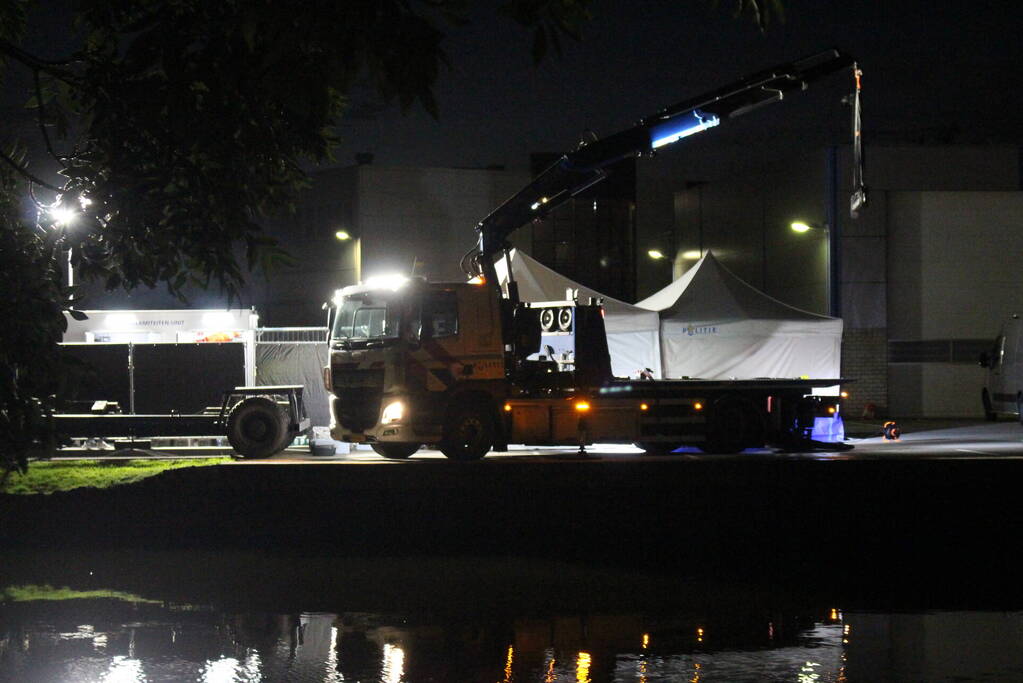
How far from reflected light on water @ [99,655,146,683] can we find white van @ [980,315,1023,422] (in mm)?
26313

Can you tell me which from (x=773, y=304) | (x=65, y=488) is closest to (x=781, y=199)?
(x=773, y=304)

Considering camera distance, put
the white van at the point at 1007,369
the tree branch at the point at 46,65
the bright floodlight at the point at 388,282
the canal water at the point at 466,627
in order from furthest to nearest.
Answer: the white van at the point at 1007,369, the bright floodlight at the point at 388,282, the canal water at the point at 466,627, the tree branch at the point at 46,65

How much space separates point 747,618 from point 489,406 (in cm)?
1070

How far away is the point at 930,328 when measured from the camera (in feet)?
119

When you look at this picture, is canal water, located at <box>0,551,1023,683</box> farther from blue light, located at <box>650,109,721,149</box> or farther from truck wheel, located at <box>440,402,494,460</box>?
blue light, located at <box>650,109,721,149</box>

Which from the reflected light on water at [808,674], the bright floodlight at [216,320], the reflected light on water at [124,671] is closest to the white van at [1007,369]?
the bright floodlight at [216,320]

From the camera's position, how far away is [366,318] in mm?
19297

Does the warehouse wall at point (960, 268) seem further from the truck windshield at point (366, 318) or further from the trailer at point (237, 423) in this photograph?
the truck windshield at point (366, 318)

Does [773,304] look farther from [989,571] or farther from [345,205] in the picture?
[345,205]

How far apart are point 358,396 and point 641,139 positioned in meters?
7.02

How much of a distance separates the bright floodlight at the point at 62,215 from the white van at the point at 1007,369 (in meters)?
26.5

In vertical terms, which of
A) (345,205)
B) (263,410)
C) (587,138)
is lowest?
(263,410)

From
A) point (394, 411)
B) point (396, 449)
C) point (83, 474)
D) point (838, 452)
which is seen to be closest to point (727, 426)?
point (838, 452)

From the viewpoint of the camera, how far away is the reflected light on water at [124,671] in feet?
23.6
